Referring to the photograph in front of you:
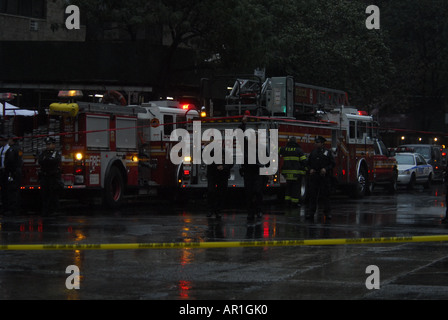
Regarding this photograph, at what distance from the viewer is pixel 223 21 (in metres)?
27.8

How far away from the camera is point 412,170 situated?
3409 centimetres

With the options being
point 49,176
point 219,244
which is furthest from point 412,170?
point 219,244

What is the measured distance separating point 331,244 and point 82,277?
4606 millimetres

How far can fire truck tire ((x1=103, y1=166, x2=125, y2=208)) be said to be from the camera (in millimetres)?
21094

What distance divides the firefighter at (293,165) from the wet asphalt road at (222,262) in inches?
123

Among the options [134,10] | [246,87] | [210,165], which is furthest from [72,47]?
[210,165]

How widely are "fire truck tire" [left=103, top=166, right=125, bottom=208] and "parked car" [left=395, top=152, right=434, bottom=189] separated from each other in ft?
51.2

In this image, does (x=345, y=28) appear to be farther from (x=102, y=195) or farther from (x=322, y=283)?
(x=322, y=283)

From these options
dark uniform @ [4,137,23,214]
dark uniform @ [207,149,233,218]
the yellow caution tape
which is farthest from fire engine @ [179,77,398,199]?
the yellow caution tape

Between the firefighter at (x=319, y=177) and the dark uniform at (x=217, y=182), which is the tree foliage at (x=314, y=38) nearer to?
the dark uniform at (x=217, y=182)

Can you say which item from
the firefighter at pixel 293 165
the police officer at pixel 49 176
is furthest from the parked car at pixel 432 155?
the police officer at pixel 49 176

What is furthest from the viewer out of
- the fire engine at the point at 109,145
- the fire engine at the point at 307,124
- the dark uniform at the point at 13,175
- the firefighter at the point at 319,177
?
the fire engine at the point at 307,124

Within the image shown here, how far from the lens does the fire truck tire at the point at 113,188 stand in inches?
830

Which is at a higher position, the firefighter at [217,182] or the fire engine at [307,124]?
the fire engine at [307,124]
